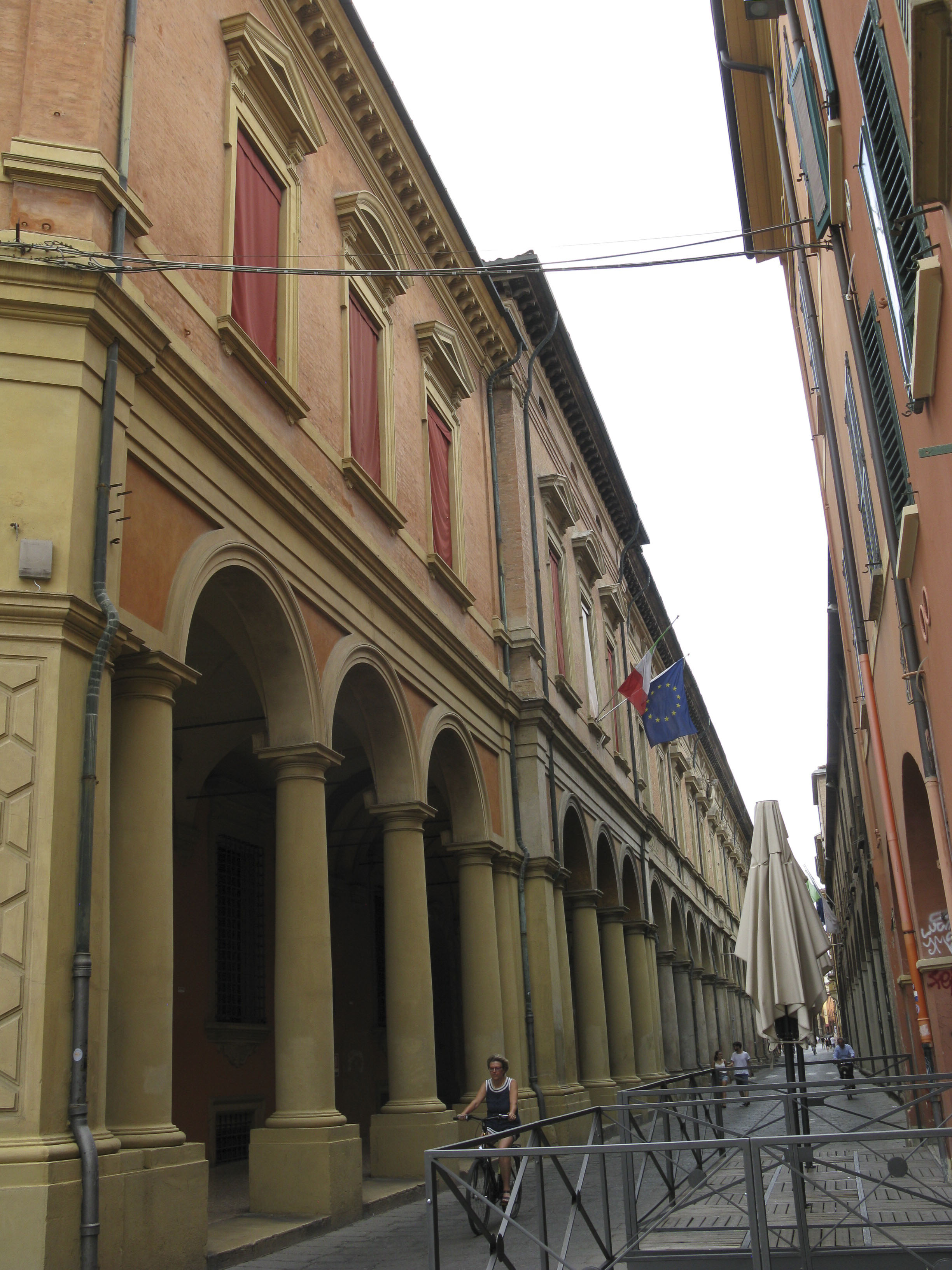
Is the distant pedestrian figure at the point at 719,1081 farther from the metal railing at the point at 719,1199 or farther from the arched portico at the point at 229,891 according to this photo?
the arched portico at the point at 229,891

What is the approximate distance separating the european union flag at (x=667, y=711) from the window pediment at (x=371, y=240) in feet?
31.3

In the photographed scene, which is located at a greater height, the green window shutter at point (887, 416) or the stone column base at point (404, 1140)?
the green window shutter at point (887, 416)

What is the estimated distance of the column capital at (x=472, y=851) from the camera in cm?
1570

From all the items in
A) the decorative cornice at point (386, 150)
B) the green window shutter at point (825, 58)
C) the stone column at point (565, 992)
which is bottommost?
the stone column at point (565, 992)

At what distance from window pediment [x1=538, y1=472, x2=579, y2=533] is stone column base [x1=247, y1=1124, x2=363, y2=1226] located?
540 inches

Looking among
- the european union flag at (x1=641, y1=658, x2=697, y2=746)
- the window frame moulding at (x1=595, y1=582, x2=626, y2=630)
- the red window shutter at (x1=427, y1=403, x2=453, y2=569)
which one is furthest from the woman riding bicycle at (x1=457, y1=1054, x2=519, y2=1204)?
the window frame moulding at (x1=595, y1=582, x2=626, y2=630)

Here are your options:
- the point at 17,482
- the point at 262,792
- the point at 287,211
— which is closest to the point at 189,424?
the point at 17,482

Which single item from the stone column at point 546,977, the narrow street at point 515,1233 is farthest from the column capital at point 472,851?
the narrow street at point 515,1233

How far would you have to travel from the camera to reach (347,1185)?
9789 mm

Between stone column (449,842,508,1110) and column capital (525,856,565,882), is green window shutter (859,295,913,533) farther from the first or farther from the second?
column capital (525,856,565,882)

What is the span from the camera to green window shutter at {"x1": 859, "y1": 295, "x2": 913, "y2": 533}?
8039mm

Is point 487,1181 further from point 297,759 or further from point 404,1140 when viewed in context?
point 297,759

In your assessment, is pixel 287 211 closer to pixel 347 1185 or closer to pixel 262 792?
pixel 262 792

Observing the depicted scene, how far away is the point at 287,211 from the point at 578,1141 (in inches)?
499
